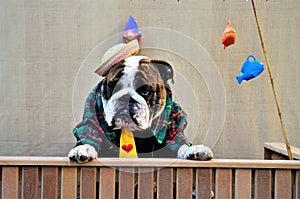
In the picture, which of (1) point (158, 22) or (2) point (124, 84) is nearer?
(2) point (124, 84)

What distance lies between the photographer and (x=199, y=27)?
1.65 meters

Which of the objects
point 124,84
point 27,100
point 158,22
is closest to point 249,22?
point 158,22

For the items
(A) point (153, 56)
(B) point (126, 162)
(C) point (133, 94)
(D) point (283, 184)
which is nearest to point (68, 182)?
(B) point (126, 162)

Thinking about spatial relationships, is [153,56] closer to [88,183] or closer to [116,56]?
[116,56]

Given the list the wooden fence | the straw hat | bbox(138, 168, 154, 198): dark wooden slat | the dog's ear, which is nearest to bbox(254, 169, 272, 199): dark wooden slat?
the wooden fence

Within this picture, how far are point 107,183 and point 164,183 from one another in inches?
5.5

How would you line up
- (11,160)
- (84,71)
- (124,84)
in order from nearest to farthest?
1. (11,160)
2. (124,84)
3. (84,71)

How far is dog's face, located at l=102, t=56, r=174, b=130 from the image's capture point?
42.3 inches

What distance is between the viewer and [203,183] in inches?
39.6

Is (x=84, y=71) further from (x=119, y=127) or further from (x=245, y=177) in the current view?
(x=245, y=177)

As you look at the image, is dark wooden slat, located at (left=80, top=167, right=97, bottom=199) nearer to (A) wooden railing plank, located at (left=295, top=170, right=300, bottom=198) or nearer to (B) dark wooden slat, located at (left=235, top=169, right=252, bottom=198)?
(B) dark wooden slat, located at (left=235, top=169, right=252, bottom=198)

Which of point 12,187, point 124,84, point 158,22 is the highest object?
point 158,22

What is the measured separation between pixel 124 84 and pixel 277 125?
82 centimetres

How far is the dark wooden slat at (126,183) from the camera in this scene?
100cm
